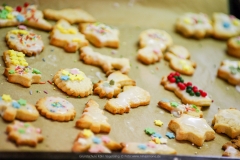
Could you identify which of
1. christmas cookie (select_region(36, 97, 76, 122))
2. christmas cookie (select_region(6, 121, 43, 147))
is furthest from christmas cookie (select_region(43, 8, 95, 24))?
christmas cookie (select_region(6, 121, 43, 147))

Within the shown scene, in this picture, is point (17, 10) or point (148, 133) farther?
point (17, 10)

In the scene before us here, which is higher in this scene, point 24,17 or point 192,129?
point 24,17

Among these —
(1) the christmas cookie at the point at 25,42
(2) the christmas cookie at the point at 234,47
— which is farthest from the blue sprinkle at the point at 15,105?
(2) the christmas cookie at the point at 234,47

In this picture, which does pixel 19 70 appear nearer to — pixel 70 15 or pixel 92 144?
pixel 92 144

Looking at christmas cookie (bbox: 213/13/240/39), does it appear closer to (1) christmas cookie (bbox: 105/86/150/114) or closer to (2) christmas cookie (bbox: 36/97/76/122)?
(1) christmas cookie (bbox: 105/86/150/114)

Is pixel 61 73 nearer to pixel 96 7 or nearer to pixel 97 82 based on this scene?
pixel 97 82

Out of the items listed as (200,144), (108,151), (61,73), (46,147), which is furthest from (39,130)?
(200,144)

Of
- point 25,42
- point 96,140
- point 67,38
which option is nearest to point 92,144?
point 96,140
